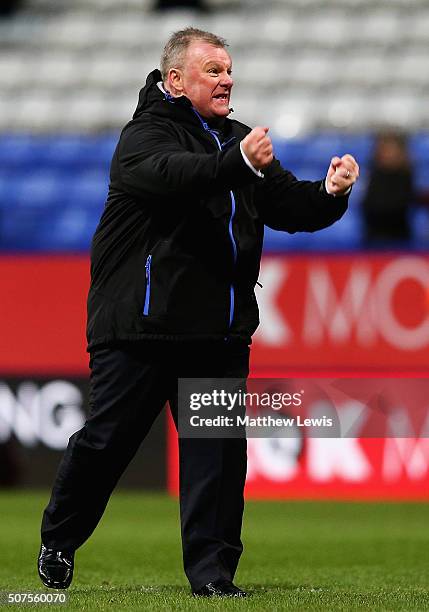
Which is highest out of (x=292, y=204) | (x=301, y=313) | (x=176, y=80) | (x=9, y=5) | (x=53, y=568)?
(x=9, y=5)

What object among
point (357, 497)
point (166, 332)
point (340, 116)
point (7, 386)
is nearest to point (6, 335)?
point (7, 386)

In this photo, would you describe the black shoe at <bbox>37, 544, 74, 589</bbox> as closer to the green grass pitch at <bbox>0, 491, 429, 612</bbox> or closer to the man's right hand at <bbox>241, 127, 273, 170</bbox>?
the green grass pitch at <bbox>0, 491, 429, 612</bbox>

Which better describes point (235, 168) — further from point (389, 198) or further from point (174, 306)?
point (389, 198)

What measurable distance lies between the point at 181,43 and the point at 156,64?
9.61 metres

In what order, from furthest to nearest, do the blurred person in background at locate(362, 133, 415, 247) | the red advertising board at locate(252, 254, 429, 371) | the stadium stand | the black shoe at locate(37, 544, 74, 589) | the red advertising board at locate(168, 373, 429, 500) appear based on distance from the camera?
the stadium stand, the blurred person in background at locate(362, 133, 415, 247), the red advertising board at locate(252, 254, 429, 371), the red advertising board at locate(168, 373, 429, 500), the black shoe at locate(37, 544, 74, 589)

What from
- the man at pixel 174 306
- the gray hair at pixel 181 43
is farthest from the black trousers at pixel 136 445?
the gray hair at pixel 181 43

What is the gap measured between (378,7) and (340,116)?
1883 millimetres

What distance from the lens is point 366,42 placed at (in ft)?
46.3

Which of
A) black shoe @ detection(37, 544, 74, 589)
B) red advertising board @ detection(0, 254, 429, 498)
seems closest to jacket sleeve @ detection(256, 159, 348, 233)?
black shoe @ detection(37, 544, 74, 589)

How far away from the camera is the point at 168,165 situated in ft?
14.6

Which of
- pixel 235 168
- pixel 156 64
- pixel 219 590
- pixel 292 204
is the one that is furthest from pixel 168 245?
pixel 156 64

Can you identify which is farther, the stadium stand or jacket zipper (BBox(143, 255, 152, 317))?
the stadium stand

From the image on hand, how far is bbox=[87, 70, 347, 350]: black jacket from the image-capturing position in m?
4.59

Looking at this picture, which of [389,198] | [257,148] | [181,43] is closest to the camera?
[257,148]
